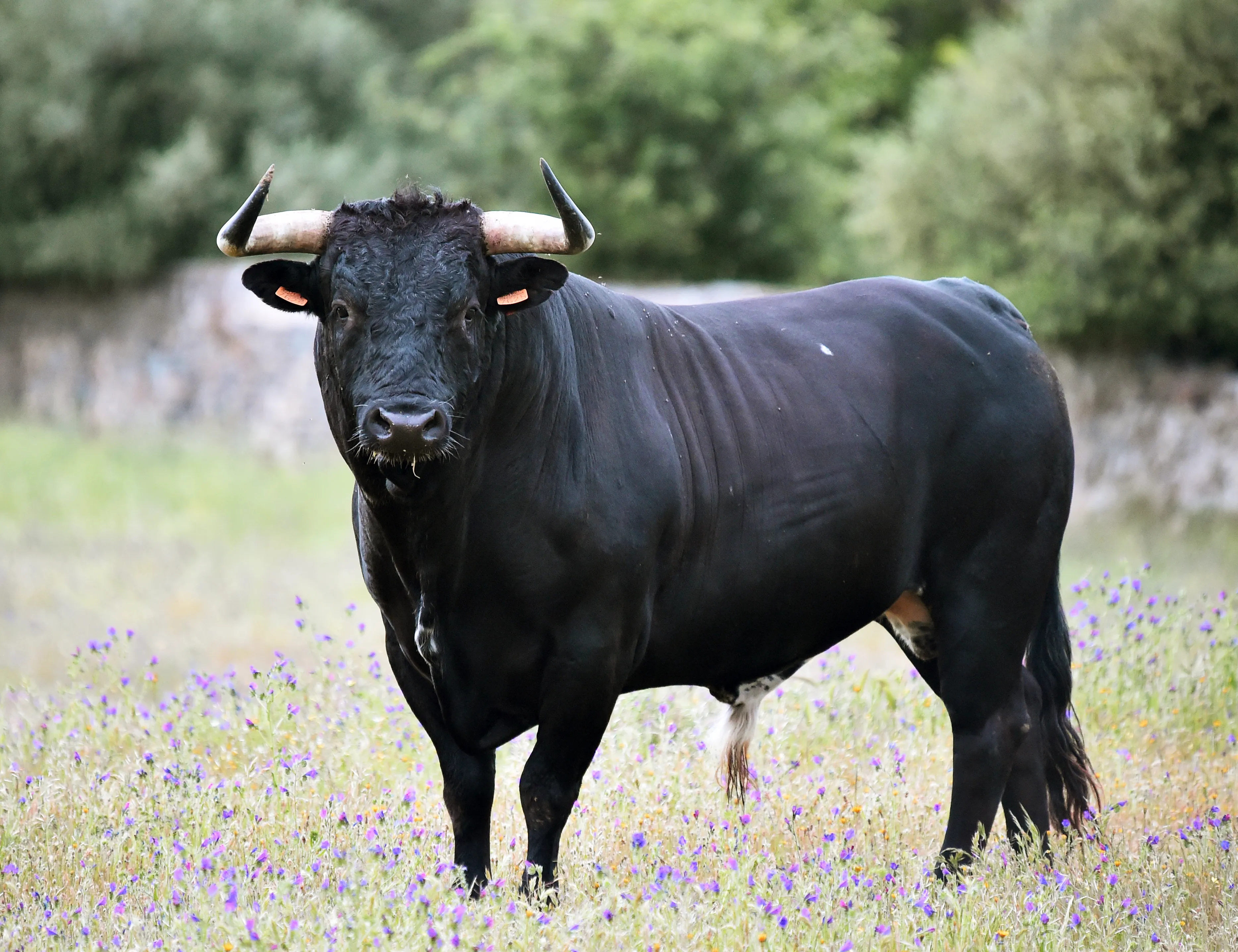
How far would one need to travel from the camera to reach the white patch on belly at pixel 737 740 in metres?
5.07

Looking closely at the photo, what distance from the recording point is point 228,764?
542 centimetres

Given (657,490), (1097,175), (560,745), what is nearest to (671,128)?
(1097,175)

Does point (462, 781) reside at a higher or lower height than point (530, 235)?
lower

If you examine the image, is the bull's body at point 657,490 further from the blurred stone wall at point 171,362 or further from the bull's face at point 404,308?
the blurred stone wall at point 171,362

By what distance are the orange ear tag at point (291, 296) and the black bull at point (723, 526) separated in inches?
1.0

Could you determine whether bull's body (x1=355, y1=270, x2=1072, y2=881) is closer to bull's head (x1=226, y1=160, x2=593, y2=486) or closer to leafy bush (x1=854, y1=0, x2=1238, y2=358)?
bull's head (x1=226, y1=160, x2=593, y2=486)

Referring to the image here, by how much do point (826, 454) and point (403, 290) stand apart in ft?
5.21

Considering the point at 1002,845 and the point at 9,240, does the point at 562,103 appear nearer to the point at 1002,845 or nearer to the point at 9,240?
the point at 9,240

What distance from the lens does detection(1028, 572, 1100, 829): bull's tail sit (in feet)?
17.0

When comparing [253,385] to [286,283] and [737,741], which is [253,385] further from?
[286,283]

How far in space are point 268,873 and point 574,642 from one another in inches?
43.9

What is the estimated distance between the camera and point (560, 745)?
163 inches

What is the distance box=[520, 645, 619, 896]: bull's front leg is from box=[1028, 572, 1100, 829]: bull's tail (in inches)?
76.7

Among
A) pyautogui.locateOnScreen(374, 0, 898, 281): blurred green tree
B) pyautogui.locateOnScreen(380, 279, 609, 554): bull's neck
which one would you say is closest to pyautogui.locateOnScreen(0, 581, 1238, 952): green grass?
pyautogui.locateOnScreen(380, 279, 609, 554): bull's neck
